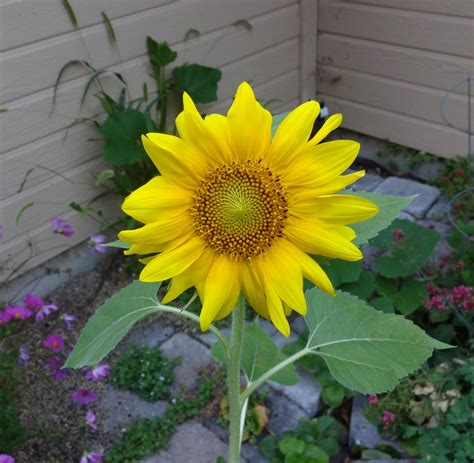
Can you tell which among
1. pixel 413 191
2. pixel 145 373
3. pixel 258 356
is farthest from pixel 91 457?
pixel 413 191

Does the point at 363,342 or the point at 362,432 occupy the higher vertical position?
the point at 363,342

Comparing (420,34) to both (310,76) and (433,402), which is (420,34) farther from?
(433,402)

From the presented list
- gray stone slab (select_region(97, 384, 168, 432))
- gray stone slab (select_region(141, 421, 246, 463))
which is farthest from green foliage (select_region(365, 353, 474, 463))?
gray stone slab (select_region(97, 384, 168, 432))

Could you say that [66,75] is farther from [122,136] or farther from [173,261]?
[173,261]

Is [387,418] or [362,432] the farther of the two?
[362,432]

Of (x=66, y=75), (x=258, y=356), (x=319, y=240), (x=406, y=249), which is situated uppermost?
(x=319, y=240)

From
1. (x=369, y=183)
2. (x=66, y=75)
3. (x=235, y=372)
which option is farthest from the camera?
(x=369, y=183)

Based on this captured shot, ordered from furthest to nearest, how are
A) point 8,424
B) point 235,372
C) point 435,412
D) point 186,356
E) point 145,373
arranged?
point 186,356
point 145,373
point 435,412
point 8,424
point 235,372

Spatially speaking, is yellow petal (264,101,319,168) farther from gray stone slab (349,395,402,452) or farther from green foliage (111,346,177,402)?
green foliage (111,346,177,402)
